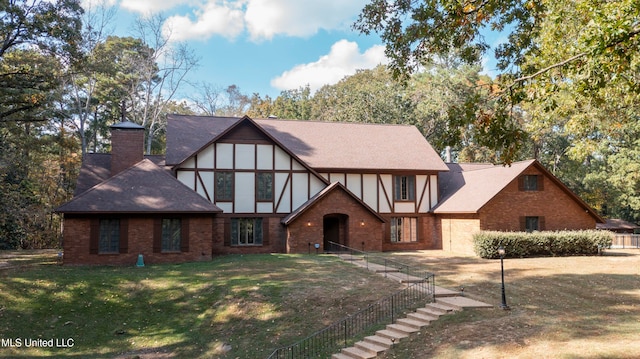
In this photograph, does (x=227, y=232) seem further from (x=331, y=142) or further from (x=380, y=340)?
(x=380, y=340)

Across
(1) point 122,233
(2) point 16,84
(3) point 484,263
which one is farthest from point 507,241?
(2) point 16,84

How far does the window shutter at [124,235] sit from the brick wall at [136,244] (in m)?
0.11

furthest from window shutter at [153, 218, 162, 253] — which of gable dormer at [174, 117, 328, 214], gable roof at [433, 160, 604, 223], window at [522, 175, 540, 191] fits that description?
window at [522, 175, 540, 191]

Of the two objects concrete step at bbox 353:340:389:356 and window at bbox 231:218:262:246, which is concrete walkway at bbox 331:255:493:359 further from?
window at bbox 231:218:262:246

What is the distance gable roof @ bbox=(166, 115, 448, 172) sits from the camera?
29188 millimetres

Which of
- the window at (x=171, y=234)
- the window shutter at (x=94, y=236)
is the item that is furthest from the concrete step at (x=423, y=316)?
the window shutter at (x=94, y=236)

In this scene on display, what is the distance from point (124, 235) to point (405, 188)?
18.4m

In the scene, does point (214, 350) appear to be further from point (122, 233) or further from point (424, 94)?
point (424, 94)

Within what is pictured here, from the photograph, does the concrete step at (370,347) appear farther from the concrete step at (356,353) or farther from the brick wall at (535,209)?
the brick wall at (535,209)

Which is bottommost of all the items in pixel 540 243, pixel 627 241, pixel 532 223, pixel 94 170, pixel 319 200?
pixel 627 241

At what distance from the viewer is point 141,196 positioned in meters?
23.9

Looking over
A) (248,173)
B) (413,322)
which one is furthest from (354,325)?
(248,173)

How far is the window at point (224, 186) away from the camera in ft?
91.4
